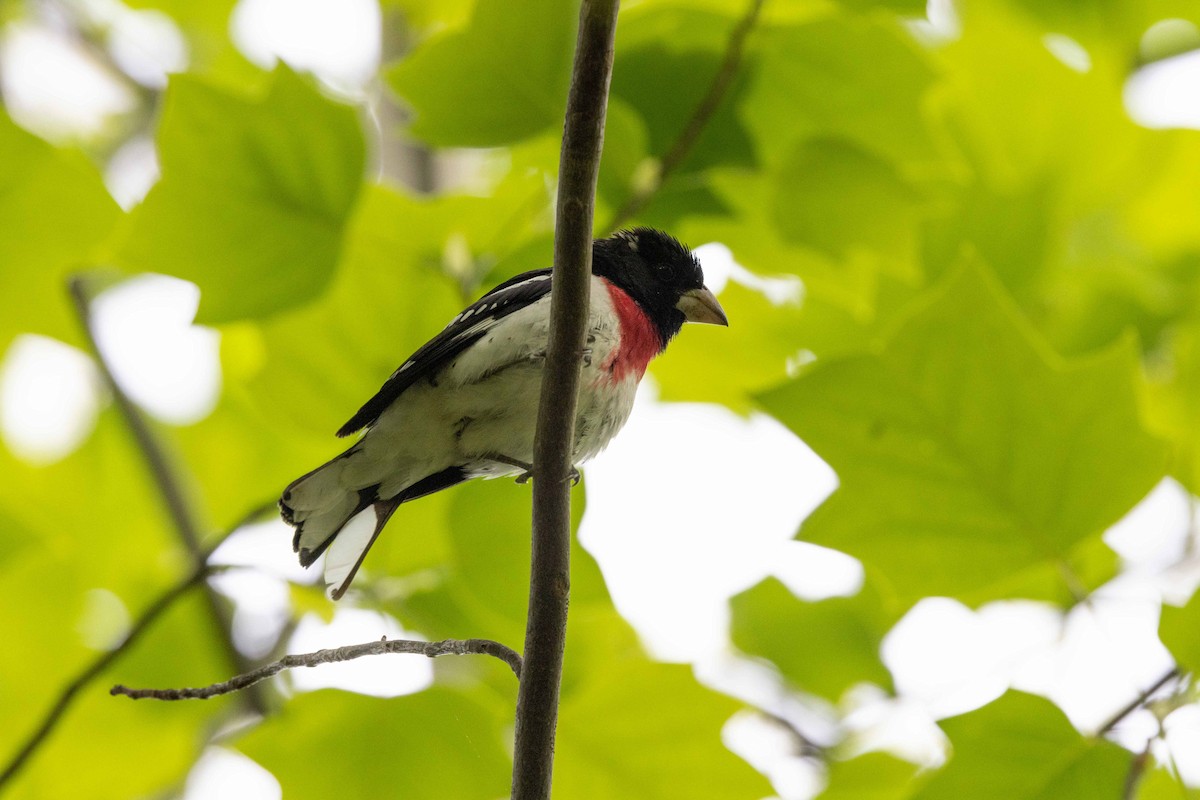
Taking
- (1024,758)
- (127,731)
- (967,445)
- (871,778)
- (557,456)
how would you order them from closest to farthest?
(557,456)
(1024,758)
(967,445)
(871,778)
(127,731)

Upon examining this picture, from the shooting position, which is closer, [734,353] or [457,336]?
[457,336]

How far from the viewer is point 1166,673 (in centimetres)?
213

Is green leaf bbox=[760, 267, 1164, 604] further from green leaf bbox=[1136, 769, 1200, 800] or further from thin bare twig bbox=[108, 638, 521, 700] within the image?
thin bare twig bbox=[108, 638, 521, 700]

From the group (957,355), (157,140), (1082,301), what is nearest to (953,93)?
(1082,301)

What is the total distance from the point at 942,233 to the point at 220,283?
1.61 meters

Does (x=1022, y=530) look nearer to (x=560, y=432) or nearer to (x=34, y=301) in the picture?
(x=560, y=432)

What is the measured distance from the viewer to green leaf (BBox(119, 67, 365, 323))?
2.20 metres

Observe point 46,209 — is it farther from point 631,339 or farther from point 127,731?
point 631,339

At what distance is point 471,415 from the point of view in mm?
2771

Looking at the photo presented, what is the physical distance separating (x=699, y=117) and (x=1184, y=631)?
4.50 feet

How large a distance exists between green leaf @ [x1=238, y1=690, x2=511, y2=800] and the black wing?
60 cm

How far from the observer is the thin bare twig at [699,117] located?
2.36 m

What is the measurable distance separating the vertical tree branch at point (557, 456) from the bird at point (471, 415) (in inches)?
28.9

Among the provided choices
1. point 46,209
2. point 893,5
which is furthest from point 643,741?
point 46,209
